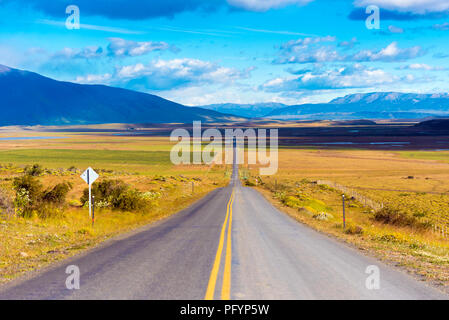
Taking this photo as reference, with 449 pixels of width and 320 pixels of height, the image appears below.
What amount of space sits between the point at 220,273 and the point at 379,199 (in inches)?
1534

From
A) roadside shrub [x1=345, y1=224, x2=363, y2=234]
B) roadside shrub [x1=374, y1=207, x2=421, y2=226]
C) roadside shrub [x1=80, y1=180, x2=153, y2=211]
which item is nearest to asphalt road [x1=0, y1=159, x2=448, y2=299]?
roadside shrub [x1=345, y1=224, x2=363, y2=234]

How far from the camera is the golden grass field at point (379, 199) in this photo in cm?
1223

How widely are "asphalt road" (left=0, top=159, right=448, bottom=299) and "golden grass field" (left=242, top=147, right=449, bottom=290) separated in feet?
4.44

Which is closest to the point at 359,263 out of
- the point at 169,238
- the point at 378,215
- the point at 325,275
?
the point at 325,275

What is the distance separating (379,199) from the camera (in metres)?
43.7

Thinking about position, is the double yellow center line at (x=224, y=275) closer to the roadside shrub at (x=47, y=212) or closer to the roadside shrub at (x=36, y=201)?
the roadside shrub at (x=47, y=212)

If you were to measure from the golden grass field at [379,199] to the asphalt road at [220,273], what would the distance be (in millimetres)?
1354

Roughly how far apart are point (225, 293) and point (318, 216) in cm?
1763

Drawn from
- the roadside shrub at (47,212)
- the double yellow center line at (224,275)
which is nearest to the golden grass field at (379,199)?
the double yellow center line at (224,275)

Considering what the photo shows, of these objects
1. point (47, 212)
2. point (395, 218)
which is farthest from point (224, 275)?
point (395, 218)

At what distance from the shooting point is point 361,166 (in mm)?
88688

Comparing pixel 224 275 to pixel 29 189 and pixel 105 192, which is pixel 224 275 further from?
pixel 105 192

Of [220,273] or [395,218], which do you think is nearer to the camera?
[220,273]

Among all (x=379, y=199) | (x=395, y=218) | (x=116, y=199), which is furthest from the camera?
(x=379, y=199)
